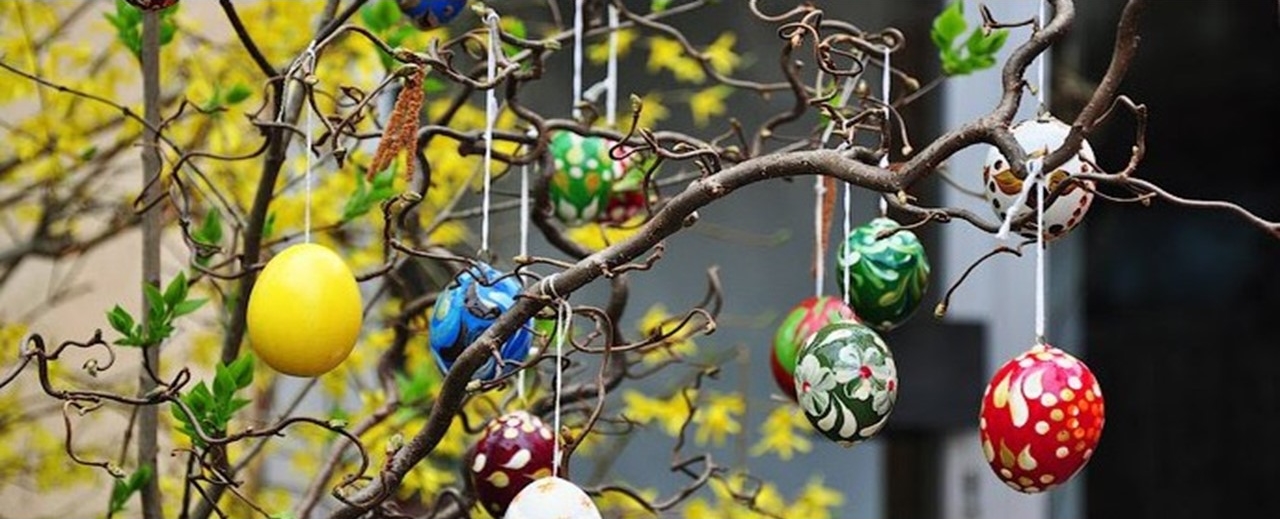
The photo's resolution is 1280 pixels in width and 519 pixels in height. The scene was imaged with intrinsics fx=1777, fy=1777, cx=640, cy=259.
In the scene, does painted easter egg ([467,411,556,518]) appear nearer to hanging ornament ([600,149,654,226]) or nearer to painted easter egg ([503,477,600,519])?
painted easter egg ([503,477,600,519])

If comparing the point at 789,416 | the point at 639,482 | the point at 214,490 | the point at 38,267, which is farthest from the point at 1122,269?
the point at 214,490

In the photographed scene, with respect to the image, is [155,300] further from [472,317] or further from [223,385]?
[472,317]

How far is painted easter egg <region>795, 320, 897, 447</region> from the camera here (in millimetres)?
996

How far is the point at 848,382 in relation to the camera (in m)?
0.99

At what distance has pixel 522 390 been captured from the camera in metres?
1.20

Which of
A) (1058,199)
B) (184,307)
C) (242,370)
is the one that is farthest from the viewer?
(184,307)

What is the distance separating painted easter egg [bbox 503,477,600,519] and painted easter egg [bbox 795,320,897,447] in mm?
154

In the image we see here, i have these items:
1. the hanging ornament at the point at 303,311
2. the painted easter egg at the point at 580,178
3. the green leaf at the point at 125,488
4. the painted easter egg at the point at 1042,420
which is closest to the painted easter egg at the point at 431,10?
the painted easter egg at the point at 580,178

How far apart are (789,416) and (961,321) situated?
0.85 m

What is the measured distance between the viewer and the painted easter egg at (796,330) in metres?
1.30

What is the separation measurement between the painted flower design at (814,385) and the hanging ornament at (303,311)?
0.27m

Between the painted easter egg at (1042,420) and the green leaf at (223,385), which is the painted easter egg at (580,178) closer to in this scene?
the green leaf at (223,385)

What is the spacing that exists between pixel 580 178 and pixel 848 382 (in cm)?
39

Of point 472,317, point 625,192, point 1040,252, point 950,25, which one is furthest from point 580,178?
point 1040,252
